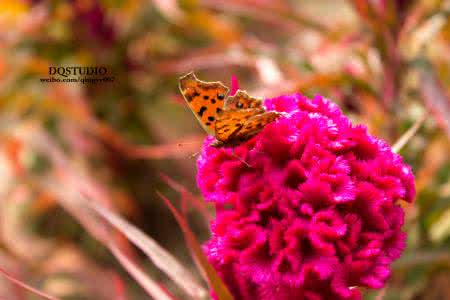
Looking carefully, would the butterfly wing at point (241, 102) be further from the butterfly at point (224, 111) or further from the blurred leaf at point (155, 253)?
the blurred leaf at point (155, 253)

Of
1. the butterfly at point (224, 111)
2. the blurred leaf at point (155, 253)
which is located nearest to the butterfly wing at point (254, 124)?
the butterfly at point (224, 111)

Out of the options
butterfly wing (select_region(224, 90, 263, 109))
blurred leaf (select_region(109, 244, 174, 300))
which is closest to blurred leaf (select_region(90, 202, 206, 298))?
blurred leaf (select_region(109, 244, 174, 300))

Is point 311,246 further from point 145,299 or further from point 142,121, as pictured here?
point 142,121

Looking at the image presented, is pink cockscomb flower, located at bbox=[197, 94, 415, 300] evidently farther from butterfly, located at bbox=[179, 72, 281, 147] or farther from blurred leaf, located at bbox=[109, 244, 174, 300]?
blurred leaf, located at bbox=[109, 244, 174, 300]

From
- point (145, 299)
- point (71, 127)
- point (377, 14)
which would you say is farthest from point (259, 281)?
point (71, 127)

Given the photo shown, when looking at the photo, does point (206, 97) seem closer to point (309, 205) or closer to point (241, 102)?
point (241, 102)
